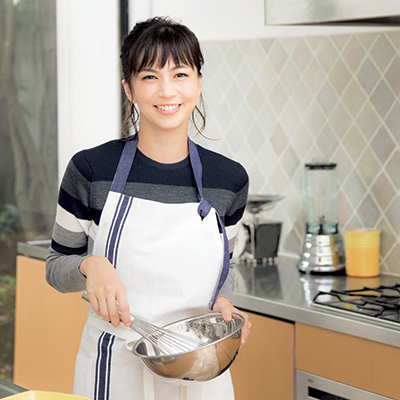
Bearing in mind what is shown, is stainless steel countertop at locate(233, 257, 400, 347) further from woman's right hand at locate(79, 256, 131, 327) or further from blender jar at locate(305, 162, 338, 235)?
woman's right hand at locate(79, 256, 131, 327)

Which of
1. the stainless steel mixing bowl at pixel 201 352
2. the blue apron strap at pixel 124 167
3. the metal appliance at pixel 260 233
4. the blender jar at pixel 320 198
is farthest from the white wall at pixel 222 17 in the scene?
the stainless steel mixing bowl at pixel 201 352

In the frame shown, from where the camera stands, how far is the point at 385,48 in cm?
213

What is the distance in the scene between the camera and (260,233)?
7.64 feet

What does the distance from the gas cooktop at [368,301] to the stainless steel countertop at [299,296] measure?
0.06 ft

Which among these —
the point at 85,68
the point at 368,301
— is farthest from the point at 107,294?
the point at 85,68

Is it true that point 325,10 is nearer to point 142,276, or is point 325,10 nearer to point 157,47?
point 157,47

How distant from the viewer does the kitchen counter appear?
63.9 inches

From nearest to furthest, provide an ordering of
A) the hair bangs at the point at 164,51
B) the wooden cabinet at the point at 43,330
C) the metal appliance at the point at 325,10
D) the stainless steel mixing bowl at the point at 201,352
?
the stainless steel mixing bowl at the point at 201,352 → the hair bangs at the point at 164,51 → the metal appliance at the point at 325,10 → the wooden cabinet at the point at 43,330

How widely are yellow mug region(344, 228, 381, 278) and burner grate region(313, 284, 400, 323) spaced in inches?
6.2

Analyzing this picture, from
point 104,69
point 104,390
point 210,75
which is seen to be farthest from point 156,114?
point 104,69

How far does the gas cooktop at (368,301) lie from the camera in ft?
5.47

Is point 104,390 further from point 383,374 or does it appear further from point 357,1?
point 357,1

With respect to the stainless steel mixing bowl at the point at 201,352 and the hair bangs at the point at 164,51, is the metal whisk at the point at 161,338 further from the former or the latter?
the hair bangs at the point at 164,51

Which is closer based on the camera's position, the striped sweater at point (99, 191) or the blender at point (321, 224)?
the striped sweater at point (99, 191)
